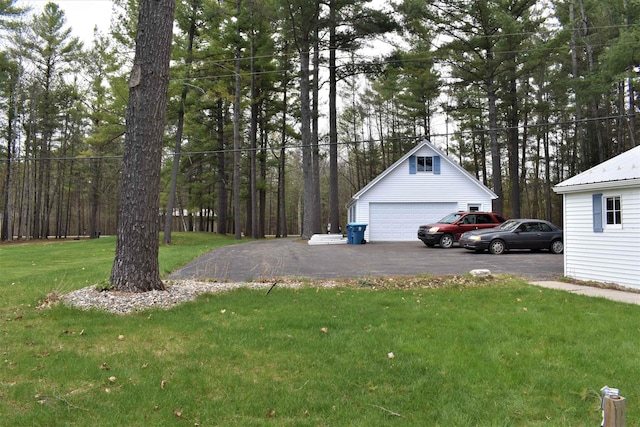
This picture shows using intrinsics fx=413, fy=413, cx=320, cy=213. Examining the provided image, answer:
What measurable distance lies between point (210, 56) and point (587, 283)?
22.2m

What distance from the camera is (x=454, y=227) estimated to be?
1772cm

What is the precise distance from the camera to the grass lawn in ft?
9.66

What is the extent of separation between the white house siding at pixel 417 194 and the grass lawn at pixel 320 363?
A: 16244 mm

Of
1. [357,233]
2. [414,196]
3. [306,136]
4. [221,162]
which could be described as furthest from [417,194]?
[221,162]

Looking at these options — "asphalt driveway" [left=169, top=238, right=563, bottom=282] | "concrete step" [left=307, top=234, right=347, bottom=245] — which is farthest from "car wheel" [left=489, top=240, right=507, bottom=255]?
"concrete step" [left=307, top=234, right=347, bottom=245]

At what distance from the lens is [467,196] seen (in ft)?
75.0

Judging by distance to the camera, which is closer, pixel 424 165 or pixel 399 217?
pixel 399 217

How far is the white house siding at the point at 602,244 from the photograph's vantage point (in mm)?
8047

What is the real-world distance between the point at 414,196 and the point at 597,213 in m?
13.8

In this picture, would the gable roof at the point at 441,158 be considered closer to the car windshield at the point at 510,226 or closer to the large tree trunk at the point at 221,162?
the car windshield at the point at 510,226

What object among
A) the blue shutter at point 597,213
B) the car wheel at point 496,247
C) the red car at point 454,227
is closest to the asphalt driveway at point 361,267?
the car wheel at point 496,247

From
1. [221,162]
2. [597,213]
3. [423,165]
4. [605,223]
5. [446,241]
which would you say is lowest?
[446,241]

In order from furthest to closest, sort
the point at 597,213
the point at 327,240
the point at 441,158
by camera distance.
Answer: the point at 441,158 < the point at 327,240 < the point at 597,213

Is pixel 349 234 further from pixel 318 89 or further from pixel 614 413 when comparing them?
pixel 614 413
